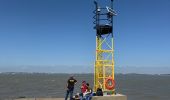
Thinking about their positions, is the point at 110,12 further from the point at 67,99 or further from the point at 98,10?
the point at 67,99

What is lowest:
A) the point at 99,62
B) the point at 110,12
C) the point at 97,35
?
the point at 99,62

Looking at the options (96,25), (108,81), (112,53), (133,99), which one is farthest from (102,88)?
(133,99)

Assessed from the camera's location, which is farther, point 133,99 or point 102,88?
point 133,99

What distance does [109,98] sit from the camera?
56.7 ft

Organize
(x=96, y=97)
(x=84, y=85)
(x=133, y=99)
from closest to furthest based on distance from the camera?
(x=96, y=97) < (x=84, y=85) < (x=133, y=99)

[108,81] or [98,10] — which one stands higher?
[98,10]

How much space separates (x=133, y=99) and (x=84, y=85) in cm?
2683

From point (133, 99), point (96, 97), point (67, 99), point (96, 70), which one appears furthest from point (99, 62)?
point (133, 99)

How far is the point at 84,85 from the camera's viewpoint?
1870cm

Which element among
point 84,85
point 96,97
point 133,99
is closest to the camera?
point 96,97

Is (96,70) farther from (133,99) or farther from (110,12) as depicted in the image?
(133,99)

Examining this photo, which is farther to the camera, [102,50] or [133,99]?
[133,99]

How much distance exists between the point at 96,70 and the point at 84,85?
5.14 feet

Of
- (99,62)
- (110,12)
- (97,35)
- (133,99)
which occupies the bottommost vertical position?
(133,99)
